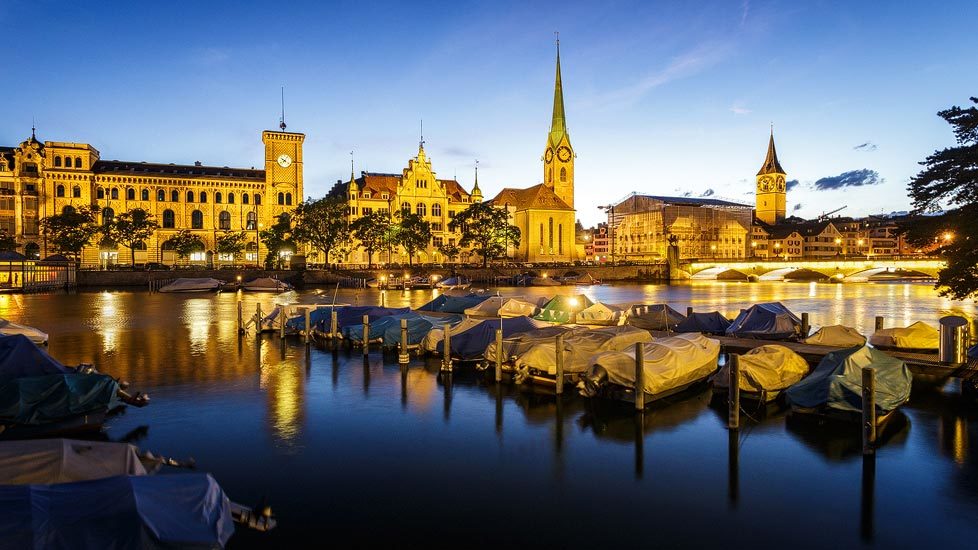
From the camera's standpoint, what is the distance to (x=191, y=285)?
8594 centimetres

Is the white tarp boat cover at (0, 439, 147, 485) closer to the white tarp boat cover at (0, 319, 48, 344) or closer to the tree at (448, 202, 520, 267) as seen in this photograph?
the white tarp boat cover at (0, 319, 48, 344)

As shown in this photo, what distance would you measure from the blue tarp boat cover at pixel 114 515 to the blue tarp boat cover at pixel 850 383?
18087 mm

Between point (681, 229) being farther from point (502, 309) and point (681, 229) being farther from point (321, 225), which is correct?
point (502, 309)

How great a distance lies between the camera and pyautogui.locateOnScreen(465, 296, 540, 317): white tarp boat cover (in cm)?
4472

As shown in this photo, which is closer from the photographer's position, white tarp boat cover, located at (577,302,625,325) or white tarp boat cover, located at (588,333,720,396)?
white tarp boat cover, located at (588,333,720,396)

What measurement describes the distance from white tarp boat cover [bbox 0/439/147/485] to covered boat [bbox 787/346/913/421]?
1906cm

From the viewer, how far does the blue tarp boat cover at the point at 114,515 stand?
27.9ft

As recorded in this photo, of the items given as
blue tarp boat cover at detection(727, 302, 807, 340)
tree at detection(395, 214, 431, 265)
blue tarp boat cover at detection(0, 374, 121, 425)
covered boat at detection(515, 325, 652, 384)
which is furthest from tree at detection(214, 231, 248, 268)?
blue tarp boat cover at detection(0, 374, 121, 425)

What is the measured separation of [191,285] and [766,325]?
7506 cm

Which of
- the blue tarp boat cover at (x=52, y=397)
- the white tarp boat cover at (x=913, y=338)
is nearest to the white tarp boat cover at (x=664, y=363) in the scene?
the white tarp boat cover at (x=913, y=338)

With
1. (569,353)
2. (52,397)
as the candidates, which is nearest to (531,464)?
(569,353)

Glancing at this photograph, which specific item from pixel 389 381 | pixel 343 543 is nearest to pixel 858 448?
pixel 343 543

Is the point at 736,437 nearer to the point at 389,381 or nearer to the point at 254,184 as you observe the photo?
the point at 389,381

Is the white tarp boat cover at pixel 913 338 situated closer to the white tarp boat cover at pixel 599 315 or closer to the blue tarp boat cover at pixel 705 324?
the blue tarp boat cover at pixel 705 324
